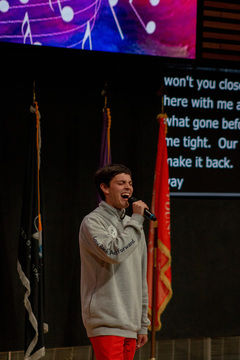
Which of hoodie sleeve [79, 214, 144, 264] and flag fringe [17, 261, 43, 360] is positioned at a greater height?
hoodie sleeve [79, 214, 144, 264]

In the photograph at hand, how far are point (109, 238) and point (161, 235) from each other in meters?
1.89

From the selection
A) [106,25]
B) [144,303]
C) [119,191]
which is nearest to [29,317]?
[144,303]

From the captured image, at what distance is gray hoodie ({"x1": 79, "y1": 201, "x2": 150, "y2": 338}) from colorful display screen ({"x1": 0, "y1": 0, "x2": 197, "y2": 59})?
212 centimetres

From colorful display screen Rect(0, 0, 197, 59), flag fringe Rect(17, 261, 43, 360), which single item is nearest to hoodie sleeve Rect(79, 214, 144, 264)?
flag fringe Rect(17, 261, 43, 360)

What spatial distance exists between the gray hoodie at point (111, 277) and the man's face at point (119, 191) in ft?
0.31

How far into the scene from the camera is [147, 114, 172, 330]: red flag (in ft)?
14.5

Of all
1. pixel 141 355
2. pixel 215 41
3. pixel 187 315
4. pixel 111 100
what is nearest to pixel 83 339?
pixel 141 355

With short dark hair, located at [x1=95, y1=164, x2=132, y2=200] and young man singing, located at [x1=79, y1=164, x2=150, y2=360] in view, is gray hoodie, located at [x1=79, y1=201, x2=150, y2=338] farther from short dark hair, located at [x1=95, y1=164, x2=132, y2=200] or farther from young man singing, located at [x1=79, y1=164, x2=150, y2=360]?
short dark hair, located at [x1=95, y1=164, x2=132, y2=200]

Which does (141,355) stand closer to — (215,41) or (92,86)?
(92,86)

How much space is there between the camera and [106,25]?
4.52 metres

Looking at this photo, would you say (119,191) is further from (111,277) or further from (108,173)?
(111,277)

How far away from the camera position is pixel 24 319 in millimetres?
4457

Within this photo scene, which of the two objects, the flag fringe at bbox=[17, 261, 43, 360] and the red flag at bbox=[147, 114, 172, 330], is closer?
the flag fringe at bbox=[17, 261, 43, 360]

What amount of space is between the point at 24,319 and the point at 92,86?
198 cm
